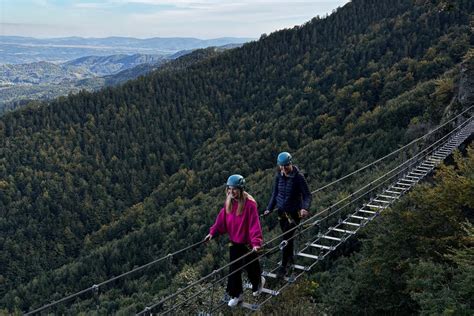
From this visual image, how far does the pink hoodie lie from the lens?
6.62 meters

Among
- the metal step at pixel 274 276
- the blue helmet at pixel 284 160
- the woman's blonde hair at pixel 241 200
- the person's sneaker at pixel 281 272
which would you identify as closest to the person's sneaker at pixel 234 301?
the metal step at pixel 274 276

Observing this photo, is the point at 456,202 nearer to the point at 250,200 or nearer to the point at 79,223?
the point at 250,200

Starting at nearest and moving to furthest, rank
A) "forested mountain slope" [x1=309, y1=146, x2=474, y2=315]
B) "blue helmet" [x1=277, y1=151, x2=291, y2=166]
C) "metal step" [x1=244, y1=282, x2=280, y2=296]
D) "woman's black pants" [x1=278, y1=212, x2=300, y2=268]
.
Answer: "metal step" [x1=244, y1=282, x2=280, y2=296] < "blue helmet" [x1=277, y1=151, x2=291, y2=166] < "woman's black pants" [x1=278, y1=212, x2=300, y2=268] < "forested mountain slope" [x1=309, y1=146, x2=474, y2=315]

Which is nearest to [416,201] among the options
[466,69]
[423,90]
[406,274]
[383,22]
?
[406,274]

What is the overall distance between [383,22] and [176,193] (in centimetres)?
6349

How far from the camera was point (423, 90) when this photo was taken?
5175cm

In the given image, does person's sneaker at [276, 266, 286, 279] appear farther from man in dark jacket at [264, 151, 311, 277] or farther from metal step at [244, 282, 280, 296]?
metal step at [244, 282, 280, 296]

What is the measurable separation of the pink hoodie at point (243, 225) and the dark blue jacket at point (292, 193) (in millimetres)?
1708

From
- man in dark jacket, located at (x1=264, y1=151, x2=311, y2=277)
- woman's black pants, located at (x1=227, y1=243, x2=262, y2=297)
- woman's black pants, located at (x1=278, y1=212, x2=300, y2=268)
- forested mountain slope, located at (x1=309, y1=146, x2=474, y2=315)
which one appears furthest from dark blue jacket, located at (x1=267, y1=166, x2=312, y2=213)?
forested mountain slope, located at (x1=309, y1=146, x2=474, y2=315)

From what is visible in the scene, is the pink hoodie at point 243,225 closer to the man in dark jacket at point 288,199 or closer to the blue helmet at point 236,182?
the blue helmet at point 236,182

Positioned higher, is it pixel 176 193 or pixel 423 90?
pixel 423 90

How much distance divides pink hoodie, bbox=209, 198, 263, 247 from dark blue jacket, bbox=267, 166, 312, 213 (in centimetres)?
171

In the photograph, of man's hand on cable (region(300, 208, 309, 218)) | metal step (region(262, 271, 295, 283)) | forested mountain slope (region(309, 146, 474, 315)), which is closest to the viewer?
man's hand on cable (region(300, 208, 309, 218))

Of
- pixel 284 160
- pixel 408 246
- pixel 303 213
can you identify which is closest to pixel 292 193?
pixel 303 213
